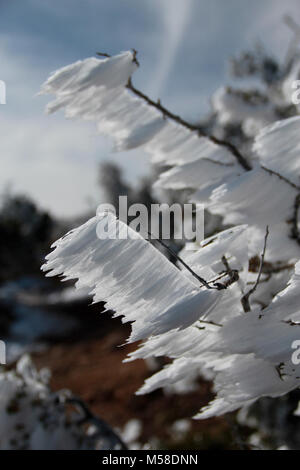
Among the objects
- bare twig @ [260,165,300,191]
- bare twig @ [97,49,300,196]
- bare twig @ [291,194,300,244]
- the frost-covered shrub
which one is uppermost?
bare twig @ [97,49,300,196]

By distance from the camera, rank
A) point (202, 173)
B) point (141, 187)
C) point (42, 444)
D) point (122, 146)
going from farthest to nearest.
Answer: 1. point (141, 187)
2. point (42, 444)
3. point (122, 146)
4. point (202, 173)

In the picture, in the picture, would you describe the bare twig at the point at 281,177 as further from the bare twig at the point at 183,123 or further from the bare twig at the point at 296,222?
the bare twig at the point at 183,123

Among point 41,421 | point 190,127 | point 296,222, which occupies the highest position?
point 190,127

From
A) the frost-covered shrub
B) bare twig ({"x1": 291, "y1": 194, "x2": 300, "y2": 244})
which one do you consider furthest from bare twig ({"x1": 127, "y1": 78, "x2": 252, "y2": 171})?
the frost-covered shrub

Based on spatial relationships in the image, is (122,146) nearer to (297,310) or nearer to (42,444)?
(297,310)

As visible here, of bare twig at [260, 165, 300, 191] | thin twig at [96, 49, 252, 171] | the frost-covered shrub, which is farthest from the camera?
the frost-covered shrub

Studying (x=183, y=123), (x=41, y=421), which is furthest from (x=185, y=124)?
(x=41, y=421)

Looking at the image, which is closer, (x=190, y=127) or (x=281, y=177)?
(x=281, y=177)

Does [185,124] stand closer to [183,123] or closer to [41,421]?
[183,123]

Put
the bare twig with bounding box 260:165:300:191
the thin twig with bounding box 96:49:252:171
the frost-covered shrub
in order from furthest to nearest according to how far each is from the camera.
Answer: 1. the frost-covered shrub
2. the thin twig with bounding box 96:49:252:171
3. the bare twig with bounding box 260:165:300:191

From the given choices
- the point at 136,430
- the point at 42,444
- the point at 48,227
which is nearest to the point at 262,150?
the point at 42,444

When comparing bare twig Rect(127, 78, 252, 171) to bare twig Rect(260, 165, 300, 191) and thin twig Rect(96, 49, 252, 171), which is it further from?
bare twig Rect(260, 165, 300, 191)
